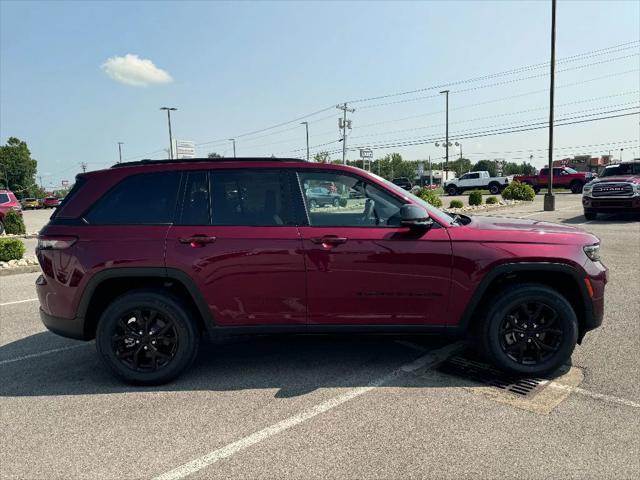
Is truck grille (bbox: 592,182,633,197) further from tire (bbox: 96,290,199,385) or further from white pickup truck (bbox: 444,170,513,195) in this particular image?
white pickup truck (bbox: 444,170,513,195)

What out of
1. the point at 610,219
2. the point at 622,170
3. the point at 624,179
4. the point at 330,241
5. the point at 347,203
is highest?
the point at 622,170

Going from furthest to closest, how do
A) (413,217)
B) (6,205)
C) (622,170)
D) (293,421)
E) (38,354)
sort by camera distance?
(6,205) → (622,170) → (38,354) → (413,217) → (293,421)

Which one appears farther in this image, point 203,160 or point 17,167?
point 17,167

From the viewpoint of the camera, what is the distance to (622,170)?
54.1 ft

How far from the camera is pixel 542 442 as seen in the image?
2844mm

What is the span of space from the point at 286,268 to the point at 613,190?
14890 mm

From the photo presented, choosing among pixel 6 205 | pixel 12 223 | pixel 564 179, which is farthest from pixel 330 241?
pixel 564 179

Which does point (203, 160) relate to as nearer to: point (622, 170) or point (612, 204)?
point (612, 204)

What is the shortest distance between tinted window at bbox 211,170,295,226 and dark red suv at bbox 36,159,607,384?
0.01 metres

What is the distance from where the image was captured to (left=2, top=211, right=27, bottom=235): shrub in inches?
658

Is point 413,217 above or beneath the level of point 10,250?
above

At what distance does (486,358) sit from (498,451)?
1.19 meters

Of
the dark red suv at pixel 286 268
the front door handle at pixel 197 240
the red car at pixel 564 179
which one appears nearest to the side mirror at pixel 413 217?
the dark red suv at pixel 286 268

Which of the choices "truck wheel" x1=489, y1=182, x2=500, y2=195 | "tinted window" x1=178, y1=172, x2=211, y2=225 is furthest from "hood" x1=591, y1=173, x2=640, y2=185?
"truck wheel" x1=489, y1=182, x2=500, y2=195
